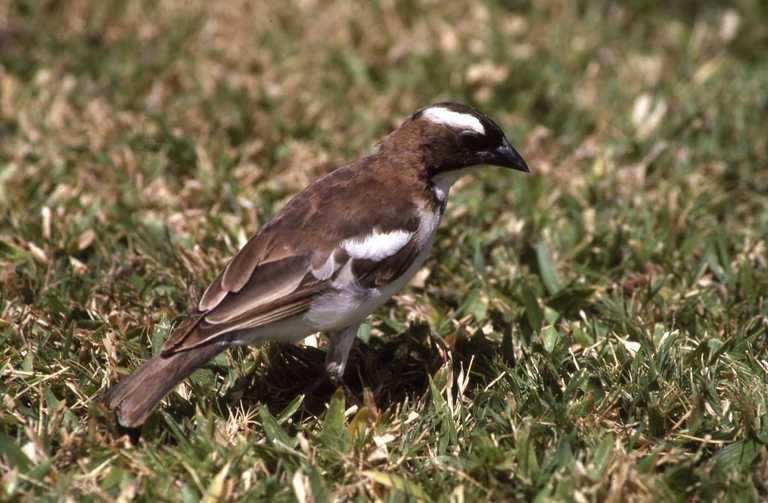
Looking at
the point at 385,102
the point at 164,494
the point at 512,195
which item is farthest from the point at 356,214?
the point at 385,102

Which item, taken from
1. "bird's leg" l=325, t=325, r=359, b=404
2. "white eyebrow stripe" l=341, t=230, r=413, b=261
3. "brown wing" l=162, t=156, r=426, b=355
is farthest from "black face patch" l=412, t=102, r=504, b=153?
"bird's leg" l=325, t=325, r=359, b=404

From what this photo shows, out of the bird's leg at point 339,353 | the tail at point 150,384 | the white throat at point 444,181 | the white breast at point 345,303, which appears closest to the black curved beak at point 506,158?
the white throat at point 444,181

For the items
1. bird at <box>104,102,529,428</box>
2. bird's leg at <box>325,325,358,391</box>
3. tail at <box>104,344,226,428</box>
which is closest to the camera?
tail at <box>104,344,226,428</box>

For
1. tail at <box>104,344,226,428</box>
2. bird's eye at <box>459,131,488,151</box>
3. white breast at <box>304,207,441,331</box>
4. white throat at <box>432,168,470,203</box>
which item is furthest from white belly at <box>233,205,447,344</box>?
bird's eye at <box>459,131,488,151</box>

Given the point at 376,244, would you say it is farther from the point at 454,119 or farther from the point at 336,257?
the point at 454,119

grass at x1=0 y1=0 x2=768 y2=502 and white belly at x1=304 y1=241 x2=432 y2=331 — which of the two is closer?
grass at x1=0 y1=0 x2=768 y2=502

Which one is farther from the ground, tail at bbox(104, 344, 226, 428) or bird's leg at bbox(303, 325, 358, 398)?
tail at bbox(104, 344, 226, 428)

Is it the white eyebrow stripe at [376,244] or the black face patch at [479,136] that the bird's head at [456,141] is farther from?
the white eyebrow stripe at [376,244]

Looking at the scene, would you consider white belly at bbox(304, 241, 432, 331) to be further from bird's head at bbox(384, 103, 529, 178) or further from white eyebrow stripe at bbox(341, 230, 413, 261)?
bird's head at bbox(384, 103, 529, 178)

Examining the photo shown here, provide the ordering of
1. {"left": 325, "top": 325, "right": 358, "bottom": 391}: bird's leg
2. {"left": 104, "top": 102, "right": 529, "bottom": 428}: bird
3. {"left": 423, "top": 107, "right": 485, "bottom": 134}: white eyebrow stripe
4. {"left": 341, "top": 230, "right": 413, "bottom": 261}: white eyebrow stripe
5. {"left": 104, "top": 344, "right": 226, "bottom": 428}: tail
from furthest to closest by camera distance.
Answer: {"left": 423, "top": 107, "right": 485, "bottom": 134}: white eyebrow stripe
{"left": 325, "top": 325, "right": 358, "bottom": 391}: bird's leg
{"left": 341, "top": 230, "right": 413, "bottom": 261}: white eyebrow stripe
{"left": 104, "top": 102, "right": 529, "bottom": 428}: bird
{"left": 104, "top": 344, "right": 226, "bottom": 428}: tail

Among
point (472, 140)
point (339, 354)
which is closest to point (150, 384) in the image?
point (339, 354)
